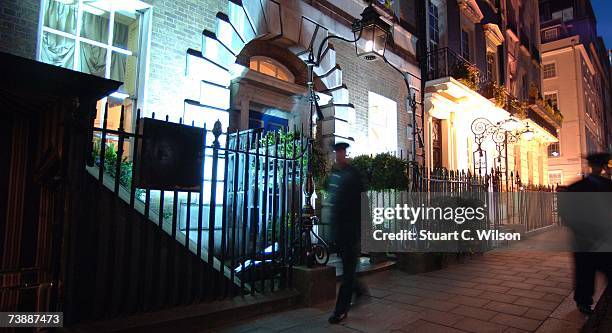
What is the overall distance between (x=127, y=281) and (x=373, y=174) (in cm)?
503

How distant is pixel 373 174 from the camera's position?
25.2 ft

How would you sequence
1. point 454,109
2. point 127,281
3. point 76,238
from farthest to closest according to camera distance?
1. point 454,109
2. point 127,281
3. point 76,238

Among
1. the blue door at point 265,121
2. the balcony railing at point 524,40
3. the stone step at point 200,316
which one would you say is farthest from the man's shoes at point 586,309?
the balcony railing at point 524,40

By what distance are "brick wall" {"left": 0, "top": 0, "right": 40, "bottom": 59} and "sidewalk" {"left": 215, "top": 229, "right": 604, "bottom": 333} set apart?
15.0 ft

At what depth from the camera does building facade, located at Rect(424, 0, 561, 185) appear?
13.4m

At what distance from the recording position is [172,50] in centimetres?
670

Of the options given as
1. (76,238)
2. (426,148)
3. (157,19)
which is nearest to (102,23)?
(157,19)

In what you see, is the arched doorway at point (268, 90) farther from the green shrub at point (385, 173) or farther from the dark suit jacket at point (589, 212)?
the dark suit jacket at point (589, 212)

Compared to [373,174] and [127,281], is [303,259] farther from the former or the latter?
[373,174]

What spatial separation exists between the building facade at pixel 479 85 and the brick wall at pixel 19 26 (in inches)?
413

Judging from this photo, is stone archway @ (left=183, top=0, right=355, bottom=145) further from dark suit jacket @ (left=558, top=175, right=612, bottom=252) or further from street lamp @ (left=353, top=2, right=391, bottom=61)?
dark suit jacket @ (left=558, top=175, right=612, bottom=252)

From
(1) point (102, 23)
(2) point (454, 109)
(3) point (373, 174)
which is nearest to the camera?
(1) point (102, 23)

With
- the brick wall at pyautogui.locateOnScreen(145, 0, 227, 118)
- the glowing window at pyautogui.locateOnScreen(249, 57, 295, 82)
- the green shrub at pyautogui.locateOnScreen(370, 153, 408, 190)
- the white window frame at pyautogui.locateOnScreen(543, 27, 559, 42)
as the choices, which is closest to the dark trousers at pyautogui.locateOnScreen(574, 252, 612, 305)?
the green shrub at pyautogui.locateOnScreen(370, 153, 408, 190)

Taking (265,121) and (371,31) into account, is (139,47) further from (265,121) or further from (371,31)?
(371,31)
